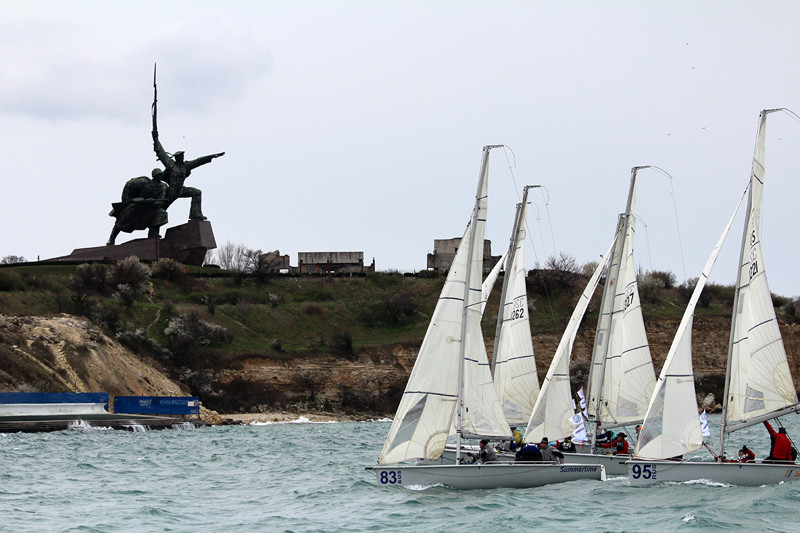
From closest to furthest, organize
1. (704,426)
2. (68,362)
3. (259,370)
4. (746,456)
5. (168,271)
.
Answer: (746,456)
(704,426)
(68,362)
(259,370)
(168,271)

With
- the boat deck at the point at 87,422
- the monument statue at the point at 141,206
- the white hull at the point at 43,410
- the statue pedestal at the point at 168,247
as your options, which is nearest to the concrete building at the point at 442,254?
the statue pedestal at the point at 168,247

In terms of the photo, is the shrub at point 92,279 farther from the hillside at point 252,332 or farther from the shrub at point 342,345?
the shrub at point 342,345

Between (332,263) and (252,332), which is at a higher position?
(332,263)

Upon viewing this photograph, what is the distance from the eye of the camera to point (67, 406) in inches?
2525

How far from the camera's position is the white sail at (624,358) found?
3881cm

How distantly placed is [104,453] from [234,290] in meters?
61.1

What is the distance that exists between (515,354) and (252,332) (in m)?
59.9

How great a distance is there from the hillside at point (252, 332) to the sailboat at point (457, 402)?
146 ft

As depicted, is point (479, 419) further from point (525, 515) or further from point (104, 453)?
point (104, 453)

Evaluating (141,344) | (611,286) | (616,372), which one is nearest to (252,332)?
(141,344)

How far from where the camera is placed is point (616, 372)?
129ft

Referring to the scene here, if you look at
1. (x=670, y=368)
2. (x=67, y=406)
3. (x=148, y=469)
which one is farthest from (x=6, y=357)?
(x=670, y=368)

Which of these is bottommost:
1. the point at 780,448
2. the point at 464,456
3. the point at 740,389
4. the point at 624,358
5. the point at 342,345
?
the point at 464,456

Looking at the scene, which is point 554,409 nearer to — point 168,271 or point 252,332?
point 252,332
